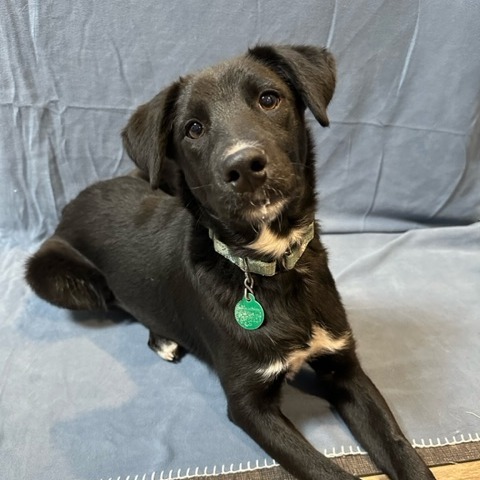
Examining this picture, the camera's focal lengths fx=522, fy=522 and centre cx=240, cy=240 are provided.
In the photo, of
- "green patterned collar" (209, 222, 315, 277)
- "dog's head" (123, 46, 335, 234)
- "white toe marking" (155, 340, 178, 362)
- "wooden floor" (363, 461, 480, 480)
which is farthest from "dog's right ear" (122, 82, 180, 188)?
"wooden floor" (363, 461, 480, 480)

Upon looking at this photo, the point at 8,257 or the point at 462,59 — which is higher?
the point at 462,59

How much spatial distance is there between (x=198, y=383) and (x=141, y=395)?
22 cm

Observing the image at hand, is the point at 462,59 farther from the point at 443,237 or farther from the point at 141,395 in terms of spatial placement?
the point at 141,395

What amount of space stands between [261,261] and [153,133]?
1.68ft

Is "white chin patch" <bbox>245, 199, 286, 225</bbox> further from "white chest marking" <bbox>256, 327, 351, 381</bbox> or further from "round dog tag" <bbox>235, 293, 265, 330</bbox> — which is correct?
"white chest marking" <bbox>256, 327, 351, 381</bbox>

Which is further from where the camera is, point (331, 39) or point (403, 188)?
point (403, 188)

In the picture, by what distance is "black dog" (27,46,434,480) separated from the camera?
1.44 metres

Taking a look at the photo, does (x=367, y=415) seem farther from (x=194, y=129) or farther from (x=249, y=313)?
(x=194, y=129)

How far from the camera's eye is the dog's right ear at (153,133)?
158cm

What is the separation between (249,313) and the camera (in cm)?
167

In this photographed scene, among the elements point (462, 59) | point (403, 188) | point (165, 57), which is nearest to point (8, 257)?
point (165, 57)

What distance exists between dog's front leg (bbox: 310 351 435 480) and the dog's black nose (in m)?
0.78

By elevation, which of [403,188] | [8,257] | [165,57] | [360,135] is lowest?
[8,257]

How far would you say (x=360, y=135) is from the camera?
2.74 m
